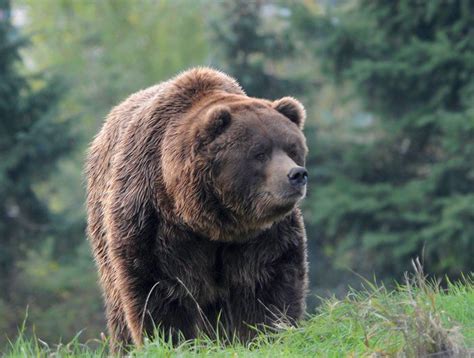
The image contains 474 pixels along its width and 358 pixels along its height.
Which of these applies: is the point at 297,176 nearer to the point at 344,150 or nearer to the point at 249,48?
the point at 344,150

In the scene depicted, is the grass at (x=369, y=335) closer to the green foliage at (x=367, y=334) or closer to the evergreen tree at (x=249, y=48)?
the green foliage at (x=367, y=334)

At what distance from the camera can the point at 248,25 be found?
21250 mm

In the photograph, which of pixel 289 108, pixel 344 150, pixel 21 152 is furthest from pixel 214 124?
pixel 344 150

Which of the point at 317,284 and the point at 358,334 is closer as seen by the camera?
the point at 358,334

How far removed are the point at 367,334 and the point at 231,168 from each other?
5.37ft

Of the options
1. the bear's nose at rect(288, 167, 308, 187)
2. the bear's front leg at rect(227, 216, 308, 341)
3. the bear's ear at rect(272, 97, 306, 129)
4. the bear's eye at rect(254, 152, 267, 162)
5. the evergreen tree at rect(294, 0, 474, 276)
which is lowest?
the evergreen tree at rect(294, 0, 474, 276)

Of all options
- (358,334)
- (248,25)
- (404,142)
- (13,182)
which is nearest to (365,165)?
(404,142)

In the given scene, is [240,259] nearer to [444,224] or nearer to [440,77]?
[444,224]

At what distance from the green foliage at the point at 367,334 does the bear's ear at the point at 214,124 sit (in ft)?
4.06

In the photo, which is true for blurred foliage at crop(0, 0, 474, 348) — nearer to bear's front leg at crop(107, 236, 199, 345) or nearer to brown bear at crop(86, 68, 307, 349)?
brown bear at crop(86, 68, 307, 349)

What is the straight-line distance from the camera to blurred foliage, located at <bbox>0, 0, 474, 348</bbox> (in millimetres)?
17703

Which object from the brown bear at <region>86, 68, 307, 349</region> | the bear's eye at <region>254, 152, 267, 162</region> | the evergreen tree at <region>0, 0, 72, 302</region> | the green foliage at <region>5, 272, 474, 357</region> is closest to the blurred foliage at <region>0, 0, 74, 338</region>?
the evergreen tree at <region>0, 0, 72, 302</region>

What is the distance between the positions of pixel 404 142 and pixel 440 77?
2101mm

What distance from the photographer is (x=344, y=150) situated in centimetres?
2028
